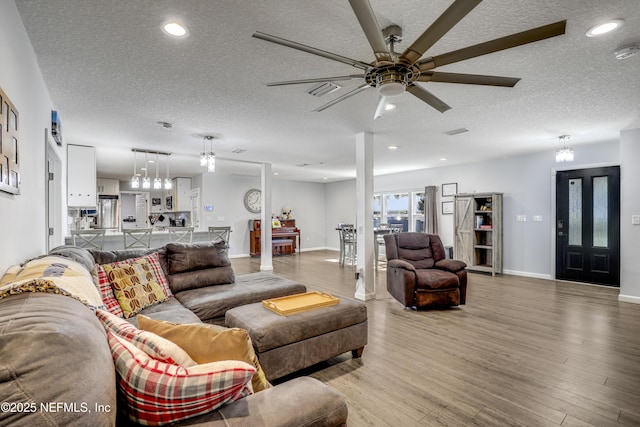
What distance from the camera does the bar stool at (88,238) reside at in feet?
14.6

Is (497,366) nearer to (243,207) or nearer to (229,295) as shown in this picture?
(229,295)

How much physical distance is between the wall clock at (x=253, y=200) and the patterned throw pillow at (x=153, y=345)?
28.1ft

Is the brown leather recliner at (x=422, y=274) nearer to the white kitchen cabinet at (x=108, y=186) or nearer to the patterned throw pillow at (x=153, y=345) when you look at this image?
the patterned throw pillow at (x=153, y=345)

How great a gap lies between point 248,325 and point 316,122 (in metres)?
2.80

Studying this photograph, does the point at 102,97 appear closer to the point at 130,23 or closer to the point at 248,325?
the point at 130,23

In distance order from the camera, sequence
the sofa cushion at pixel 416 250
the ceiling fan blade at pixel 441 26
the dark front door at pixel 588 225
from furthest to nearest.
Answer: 1. the dark front door at pixel 588 225
2. the sofa cushion at pixel 416 250
3. the ceiling fan blade at pixel 441 26

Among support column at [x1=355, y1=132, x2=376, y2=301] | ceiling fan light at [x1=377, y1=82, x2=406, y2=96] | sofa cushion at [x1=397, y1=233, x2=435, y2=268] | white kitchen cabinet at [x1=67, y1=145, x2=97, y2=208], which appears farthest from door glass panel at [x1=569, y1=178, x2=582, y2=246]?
white kitchen cabinet at [x1=67, y1=145, x2=97, y2=208]

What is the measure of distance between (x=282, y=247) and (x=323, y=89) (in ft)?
24.4

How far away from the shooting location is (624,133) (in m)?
4.40

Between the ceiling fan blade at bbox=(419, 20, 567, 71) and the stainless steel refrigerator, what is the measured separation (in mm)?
11047

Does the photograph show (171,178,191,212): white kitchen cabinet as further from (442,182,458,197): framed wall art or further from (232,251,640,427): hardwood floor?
(442,182,458,197): framed wall art

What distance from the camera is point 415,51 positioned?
172 cm

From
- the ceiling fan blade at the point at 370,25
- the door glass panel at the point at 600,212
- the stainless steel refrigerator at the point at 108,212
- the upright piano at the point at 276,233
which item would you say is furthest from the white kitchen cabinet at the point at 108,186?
the door glass panel at the point at 600,212

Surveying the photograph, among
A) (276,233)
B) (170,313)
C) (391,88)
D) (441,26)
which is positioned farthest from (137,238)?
(441,26)
